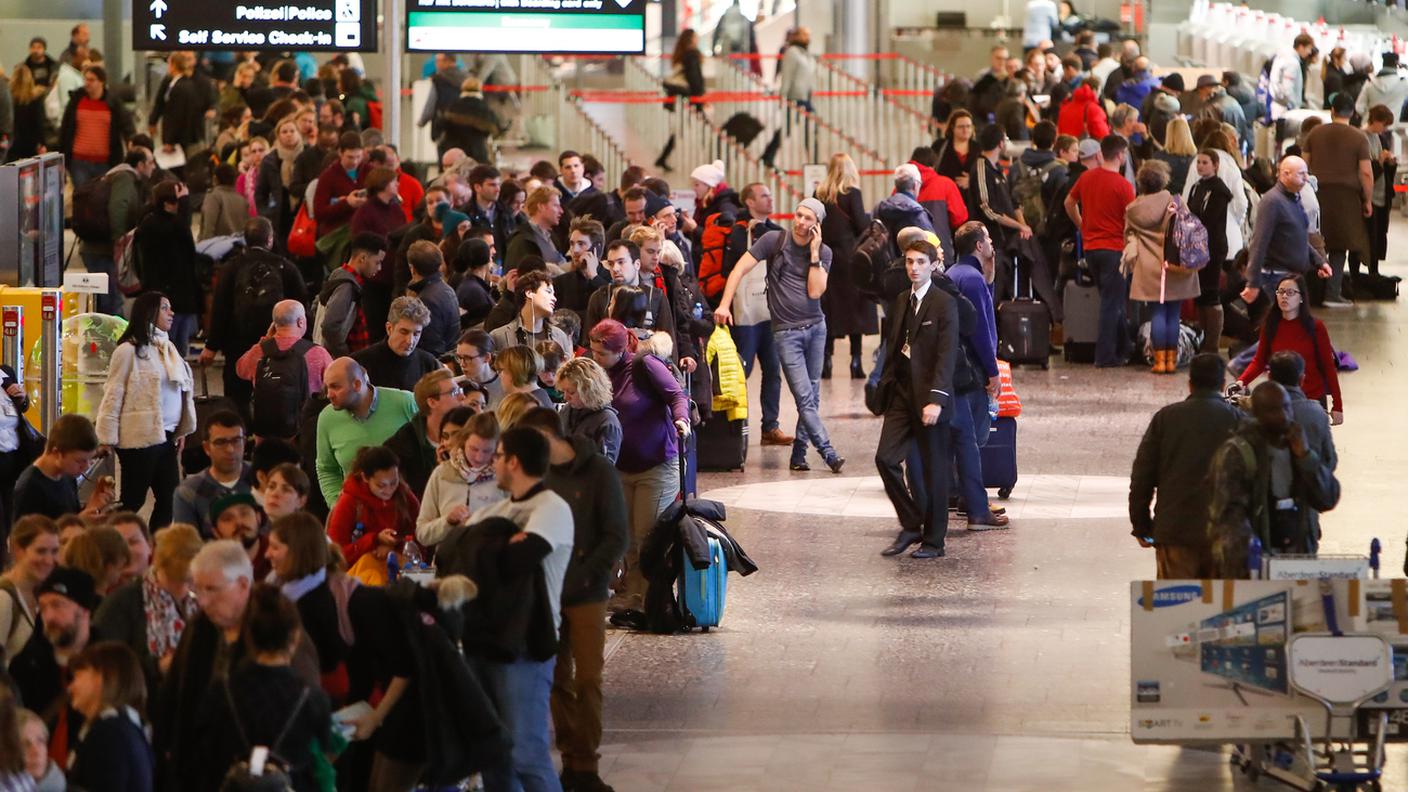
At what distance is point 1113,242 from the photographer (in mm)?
20703

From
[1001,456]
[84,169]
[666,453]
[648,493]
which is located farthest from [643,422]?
[84,169]

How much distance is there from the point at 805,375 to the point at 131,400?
4.92m

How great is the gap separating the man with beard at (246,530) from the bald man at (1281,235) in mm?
11671

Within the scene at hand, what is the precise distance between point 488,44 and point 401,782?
43.3 feet

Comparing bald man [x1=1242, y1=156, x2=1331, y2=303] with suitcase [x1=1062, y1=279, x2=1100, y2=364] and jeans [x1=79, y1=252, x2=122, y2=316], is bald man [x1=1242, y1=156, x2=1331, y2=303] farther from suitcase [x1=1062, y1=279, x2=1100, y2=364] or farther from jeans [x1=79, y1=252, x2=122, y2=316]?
jeans [x1=79, y1=252, x2=122, y2=316]

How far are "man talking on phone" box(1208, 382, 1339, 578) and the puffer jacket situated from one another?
557cm

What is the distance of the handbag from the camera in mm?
18375

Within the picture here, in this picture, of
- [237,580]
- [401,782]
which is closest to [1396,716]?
[401,782]

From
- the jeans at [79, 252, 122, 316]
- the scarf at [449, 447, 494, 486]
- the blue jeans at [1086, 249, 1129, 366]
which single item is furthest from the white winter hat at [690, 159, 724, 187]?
the scarf at [449, 447, 494, 486]

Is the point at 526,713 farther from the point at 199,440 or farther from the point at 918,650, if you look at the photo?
the point at 199,440

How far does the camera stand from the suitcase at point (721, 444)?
639 inches

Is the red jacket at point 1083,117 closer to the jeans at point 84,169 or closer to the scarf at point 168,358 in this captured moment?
the jeans at point 84,169

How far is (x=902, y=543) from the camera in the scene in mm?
13688

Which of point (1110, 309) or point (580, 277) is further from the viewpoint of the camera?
point (1110, 309)
